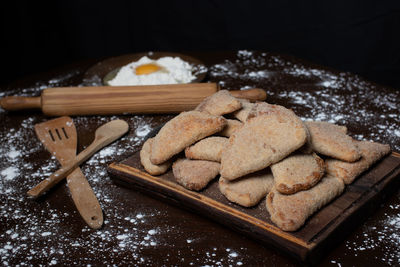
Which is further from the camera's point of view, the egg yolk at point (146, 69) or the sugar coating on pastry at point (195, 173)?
the egg yolk at point (146, 69)

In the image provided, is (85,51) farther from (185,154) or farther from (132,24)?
(185,154)

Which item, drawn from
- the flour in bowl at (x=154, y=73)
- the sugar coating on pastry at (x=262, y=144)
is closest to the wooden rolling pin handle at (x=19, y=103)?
the flour in bowl at (x=154, y=73)

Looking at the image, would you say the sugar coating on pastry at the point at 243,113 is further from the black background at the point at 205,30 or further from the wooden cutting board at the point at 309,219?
the black background at the point at 205,30

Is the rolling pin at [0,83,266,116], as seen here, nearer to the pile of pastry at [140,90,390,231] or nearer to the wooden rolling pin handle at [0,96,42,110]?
the wooden rolling pin handle at [0,96,42,110]

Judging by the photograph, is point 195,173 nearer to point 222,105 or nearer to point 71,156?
point 222,105

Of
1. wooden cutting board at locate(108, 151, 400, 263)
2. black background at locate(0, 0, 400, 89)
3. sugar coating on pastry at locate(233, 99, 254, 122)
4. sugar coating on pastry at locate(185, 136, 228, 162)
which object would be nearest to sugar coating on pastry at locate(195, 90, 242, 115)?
sugar coating on pastry at locate(233, 99, 254, 122)
